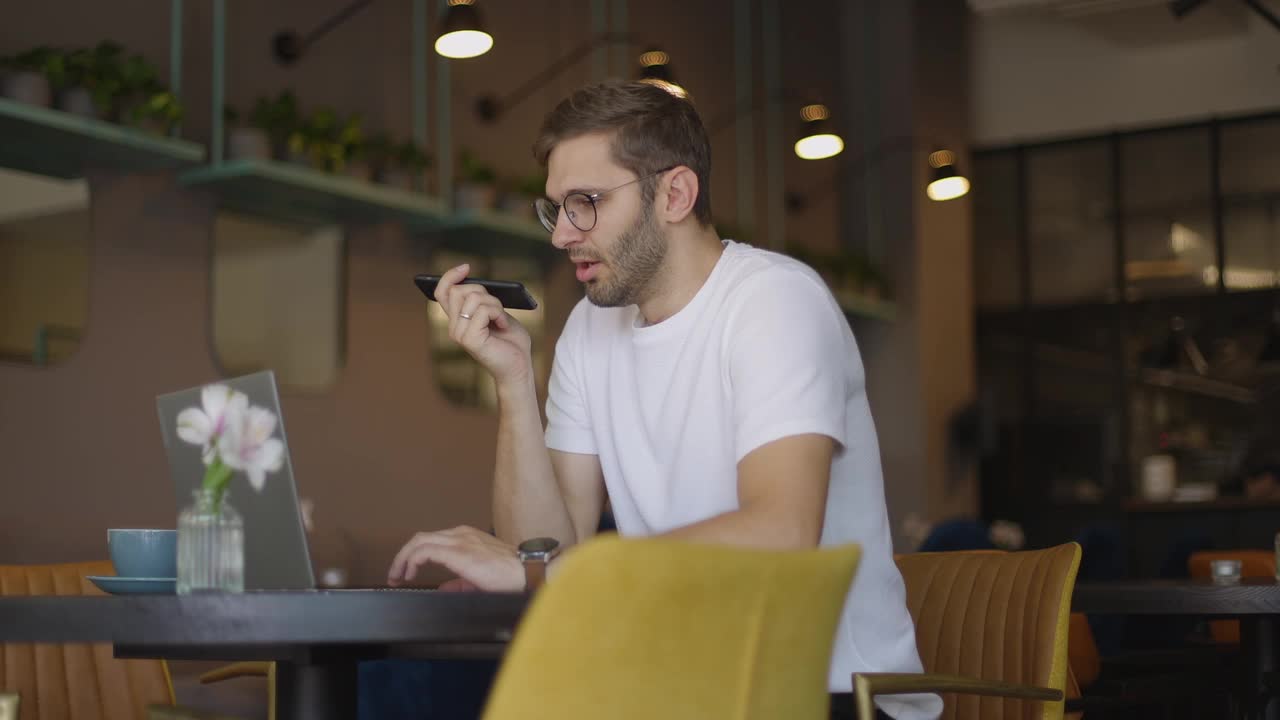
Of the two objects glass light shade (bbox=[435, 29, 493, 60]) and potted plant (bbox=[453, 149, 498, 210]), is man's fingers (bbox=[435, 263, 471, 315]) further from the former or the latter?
potted plant (bbox=[453, 149, 498, 210])

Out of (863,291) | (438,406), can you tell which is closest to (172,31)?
(438,406)

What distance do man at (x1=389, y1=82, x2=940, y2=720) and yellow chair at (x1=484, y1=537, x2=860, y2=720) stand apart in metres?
0.41

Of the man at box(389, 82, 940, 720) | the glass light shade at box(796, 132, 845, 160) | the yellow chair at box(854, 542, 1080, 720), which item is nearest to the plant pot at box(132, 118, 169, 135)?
the man at box(389, 82, 940, 720)

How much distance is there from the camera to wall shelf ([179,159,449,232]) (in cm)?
479

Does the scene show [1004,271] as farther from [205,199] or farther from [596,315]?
[596,315]

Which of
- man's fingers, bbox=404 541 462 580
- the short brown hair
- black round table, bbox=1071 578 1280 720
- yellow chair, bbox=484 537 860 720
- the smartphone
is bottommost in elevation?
black round table, bbox=1071 578 1280 720

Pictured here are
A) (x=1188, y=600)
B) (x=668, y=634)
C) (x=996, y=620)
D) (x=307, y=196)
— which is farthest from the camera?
(x=307, y=196)

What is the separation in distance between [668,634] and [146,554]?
2.47 ft

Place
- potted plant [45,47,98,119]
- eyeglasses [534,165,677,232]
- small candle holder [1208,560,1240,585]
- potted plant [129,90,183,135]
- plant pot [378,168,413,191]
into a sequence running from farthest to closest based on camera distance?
plant pot [378,168,413,191]
potted plant [129,90,183,135]
potted plant [45,47,98,119]
small candle holder [1208,560,1240,585]
eyeglasses [534,165,677,232]

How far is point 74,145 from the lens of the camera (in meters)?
4.35

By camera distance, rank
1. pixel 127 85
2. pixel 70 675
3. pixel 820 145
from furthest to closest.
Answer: pixel 820 145, pixel 127 85, pixel 70 675

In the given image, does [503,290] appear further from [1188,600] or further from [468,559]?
[1188,600]

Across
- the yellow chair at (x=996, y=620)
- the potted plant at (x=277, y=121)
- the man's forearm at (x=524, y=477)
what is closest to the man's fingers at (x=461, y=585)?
the man's forearm at (x=524, y=477)

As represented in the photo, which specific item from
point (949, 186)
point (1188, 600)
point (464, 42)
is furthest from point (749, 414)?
point (949, 186)
